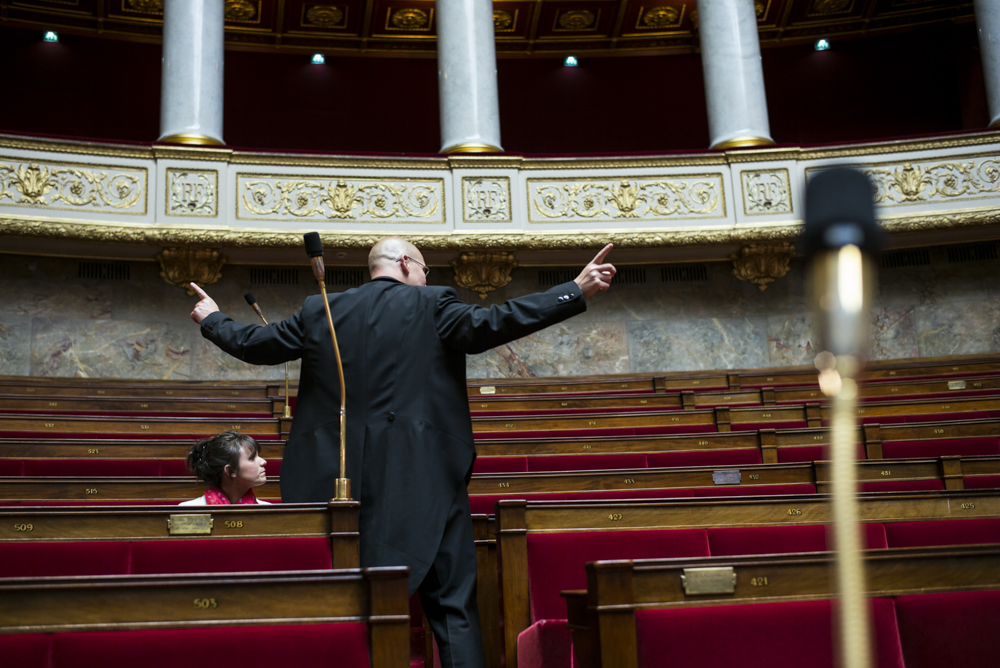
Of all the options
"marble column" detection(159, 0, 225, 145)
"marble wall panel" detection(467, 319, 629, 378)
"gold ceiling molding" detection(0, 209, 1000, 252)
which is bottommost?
"marble wall panel" detection(467, 319, 629, 378)

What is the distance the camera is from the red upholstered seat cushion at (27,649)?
53.4 inches

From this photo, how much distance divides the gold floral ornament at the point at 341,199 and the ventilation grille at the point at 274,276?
0.75 meters

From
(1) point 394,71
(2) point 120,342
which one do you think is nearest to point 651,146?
(1) point 394,71

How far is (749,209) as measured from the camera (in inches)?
324

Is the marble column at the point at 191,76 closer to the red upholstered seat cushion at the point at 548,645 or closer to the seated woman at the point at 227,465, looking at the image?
the seated woman at the point at 227,465

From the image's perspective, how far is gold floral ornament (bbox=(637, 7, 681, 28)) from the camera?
1152cm

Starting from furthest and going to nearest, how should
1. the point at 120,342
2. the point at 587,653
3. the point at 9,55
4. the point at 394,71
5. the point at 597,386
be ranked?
the point at 394,71 < the point at 9,55 < the point at 120,342 < the point at 597,386 < the point at 587,653

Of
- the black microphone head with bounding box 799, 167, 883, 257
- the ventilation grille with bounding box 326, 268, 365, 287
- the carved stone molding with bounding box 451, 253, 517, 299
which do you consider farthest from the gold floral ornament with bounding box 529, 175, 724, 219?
the black microphone head with bounding box 799, 167, 883, 257

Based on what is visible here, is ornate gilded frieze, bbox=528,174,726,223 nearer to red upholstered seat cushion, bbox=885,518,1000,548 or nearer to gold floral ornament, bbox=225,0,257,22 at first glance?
gold floral ornament, bbox=225,0,257,22

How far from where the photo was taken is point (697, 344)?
8695mm

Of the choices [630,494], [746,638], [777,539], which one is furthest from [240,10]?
[746,638]

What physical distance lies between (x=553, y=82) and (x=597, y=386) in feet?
18.8

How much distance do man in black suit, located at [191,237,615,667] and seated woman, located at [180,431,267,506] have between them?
278 mm

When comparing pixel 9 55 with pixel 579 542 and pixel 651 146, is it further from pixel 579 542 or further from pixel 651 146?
pixel 579 542
